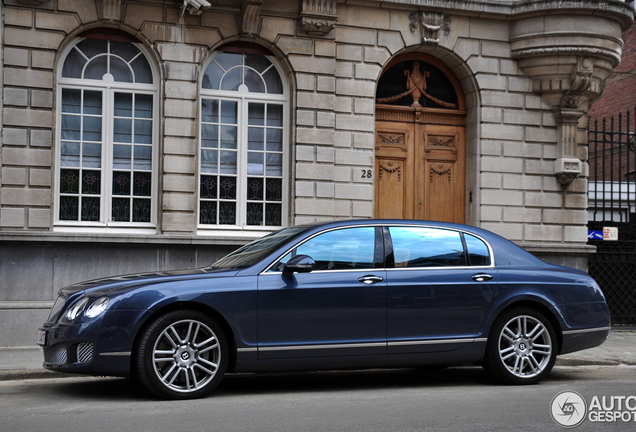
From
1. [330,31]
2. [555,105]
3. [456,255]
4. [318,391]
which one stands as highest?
[330,31]

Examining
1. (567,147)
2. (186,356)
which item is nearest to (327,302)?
(186,356)

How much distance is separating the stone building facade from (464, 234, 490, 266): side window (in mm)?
5507

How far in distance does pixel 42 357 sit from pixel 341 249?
4.61 metres

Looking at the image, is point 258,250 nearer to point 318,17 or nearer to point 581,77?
point 318,17

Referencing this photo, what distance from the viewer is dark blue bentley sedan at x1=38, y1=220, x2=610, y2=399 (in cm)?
662

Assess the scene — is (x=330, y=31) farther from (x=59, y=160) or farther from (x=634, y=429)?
(x=634, y=429)

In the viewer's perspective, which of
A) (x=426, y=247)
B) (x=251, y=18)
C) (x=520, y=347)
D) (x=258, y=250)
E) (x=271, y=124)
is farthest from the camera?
(x=271, y=124)

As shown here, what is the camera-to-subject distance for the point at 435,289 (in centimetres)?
736

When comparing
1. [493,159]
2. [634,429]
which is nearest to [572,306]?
[634,429]

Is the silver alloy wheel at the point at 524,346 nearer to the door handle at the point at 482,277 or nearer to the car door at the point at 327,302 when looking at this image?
the door handle at the point at 482,277

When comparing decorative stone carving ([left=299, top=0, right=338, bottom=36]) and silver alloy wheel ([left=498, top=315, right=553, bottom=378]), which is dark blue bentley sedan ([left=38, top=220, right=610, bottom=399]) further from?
decorative stone carving ([left=299, top=0, right=338, bottom=36])

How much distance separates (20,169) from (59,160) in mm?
687

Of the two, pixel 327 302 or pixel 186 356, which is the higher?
pixel 327 302

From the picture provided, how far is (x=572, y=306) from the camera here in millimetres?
7848
